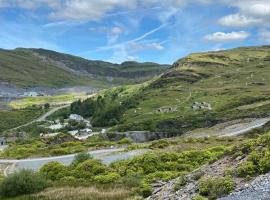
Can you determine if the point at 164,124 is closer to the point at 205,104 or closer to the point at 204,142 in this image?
the point at 205,104

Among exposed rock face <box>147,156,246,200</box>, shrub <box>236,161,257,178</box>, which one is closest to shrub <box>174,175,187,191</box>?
exposed rock face <box>147,156,246,200</box>

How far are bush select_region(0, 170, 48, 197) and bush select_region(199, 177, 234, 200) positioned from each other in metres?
18.1

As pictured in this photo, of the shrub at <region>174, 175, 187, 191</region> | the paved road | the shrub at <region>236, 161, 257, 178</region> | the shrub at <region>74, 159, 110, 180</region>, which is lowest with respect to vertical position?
the paved road

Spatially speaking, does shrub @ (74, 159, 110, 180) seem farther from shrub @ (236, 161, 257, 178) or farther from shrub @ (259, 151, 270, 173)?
shrub @ (259, 151, 270, 173)

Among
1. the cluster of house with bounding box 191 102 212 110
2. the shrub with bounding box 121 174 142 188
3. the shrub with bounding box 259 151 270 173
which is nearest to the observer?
the shrub with bounding box 259 151 270 173

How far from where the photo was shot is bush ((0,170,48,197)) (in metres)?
40.4

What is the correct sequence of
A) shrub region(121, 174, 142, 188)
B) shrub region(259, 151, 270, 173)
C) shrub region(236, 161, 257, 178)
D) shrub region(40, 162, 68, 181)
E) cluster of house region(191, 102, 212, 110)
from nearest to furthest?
1. shrub region(259, 151, 270, 173)
2. shrub region(236, 161, 257, 178)
3. shrub region(121, 174, 142, 188)
4. shrub region(40, 162, 68, 181)
5. cluster of house region(191, 102, 212, 110)

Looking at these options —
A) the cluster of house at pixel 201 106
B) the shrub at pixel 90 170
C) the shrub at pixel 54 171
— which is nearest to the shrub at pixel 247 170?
the shrub at pixel 90 170

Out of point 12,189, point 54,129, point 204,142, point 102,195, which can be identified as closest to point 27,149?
point 204,142

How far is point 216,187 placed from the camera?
84.9ft

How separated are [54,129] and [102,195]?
536 ft

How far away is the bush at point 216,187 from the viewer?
25312mm

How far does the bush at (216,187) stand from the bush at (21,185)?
59.5 ft

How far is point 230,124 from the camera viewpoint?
12156cm
